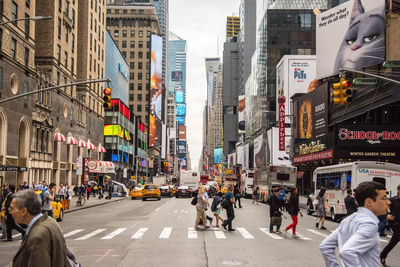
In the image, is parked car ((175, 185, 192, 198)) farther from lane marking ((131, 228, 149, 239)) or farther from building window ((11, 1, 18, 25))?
lane marking ((131, 228, 149, 239))

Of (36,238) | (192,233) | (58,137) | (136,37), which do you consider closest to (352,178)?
(192,233)

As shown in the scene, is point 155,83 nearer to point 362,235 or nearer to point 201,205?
point 201,205

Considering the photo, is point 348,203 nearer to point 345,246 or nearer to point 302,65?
point 345,246

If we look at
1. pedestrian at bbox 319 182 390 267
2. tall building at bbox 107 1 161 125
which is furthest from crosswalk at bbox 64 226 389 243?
tall building at bbox 107 1 161 125

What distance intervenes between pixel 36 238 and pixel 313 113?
58.8 meters

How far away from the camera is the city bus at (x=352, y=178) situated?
2403cm

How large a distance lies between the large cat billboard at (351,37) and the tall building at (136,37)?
104760 mm

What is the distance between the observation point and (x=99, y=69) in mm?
75688

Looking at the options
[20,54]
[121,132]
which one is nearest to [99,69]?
[121,132]

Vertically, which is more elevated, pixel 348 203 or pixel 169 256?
pixel 348 203

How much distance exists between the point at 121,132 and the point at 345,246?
95.5 m

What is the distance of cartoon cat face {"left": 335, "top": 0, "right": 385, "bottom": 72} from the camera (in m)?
42.9

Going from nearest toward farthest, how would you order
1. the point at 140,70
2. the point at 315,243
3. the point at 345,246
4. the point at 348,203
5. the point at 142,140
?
the point at 345,246, the point at 315,243, the point at 348,203, the point at 142,140, the point at 140,70

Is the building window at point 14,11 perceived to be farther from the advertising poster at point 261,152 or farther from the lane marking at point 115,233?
the advertising poster at point 261,152
